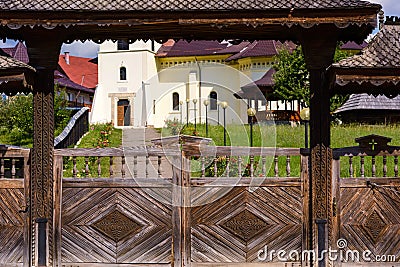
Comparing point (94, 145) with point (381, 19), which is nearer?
point (381, 19)

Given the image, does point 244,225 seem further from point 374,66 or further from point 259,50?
point 259,50

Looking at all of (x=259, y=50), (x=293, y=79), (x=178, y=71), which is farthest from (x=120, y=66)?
(x=293, y=79)

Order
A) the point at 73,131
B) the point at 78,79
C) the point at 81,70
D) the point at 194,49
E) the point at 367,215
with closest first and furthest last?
1. the point at 367,215
2. the point at 73,131
3. the point at 194,49
4. the point at 78,79
5. the point at 81,70

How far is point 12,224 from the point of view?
7.20 m

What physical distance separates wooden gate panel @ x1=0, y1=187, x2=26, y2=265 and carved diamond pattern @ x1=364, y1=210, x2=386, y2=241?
4281 mm

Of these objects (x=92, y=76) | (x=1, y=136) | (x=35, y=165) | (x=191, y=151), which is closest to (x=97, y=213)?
(x=35, y=165)

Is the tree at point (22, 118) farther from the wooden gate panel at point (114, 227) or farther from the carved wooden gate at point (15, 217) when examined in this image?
the wooden gate panel at point (114, 227)

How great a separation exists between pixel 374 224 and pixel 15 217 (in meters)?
4.46

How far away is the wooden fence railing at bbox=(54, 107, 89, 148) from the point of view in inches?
609

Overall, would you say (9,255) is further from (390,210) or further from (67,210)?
(390,210)

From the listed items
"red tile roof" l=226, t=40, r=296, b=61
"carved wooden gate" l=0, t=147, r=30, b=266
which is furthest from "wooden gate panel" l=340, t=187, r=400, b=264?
"red tile roof" l=226, t=40, r=296, b=61

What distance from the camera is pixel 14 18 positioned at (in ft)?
21.7

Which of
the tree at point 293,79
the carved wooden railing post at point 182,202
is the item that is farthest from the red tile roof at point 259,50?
the carved wooden railing post at point 182,202

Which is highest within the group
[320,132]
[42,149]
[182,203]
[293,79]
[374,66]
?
[293,79]
